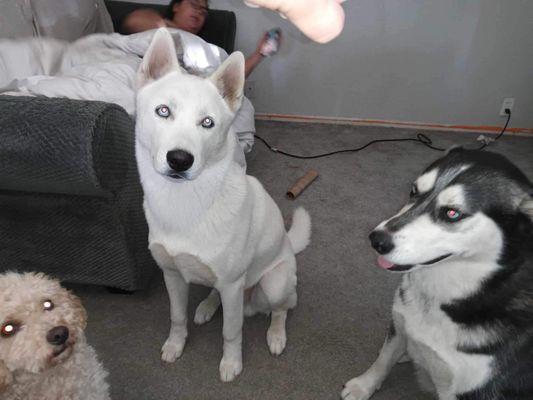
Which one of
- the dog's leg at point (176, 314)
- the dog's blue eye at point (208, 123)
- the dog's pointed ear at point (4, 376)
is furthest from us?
the dog's leg at point (176, 314)

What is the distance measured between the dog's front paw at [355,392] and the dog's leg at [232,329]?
39 cm

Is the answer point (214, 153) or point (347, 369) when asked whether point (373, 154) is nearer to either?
point (347, 369)

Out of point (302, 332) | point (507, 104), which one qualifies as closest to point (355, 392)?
point (302, 332)


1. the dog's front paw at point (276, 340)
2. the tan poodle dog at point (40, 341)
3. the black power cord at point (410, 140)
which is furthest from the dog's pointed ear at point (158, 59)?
the black power cord at point (410, 140)

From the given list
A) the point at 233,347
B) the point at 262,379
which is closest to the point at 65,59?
the point at 233,347

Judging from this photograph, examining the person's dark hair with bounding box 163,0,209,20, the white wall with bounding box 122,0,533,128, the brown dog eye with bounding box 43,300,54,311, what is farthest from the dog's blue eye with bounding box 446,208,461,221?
the white wall with bounding box 122,0,533,128

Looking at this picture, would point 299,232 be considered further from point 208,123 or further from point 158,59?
point 158,59

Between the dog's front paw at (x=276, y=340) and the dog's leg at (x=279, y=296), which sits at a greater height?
the dog's leg at (x=279, y=296)

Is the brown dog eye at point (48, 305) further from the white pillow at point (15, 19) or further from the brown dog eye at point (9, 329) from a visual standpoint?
the white pillow at point (15, 19)

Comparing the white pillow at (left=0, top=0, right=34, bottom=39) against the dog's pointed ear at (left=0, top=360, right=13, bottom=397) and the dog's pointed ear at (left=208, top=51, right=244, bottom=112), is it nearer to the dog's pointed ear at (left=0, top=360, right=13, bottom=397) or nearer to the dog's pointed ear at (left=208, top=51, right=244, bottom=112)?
the dog's pointed ear at (left=208, top=51, right=244, bottom=112)

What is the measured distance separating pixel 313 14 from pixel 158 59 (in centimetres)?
58

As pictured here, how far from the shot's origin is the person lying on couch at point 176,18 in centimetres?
272

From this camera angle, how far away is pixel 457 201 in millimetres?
1037

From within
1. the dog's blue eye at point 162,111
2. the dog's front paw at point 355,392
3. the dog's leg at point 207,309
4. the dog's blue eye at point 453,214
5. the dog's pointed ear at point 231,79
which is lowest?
the dog's leg at point 207,309
